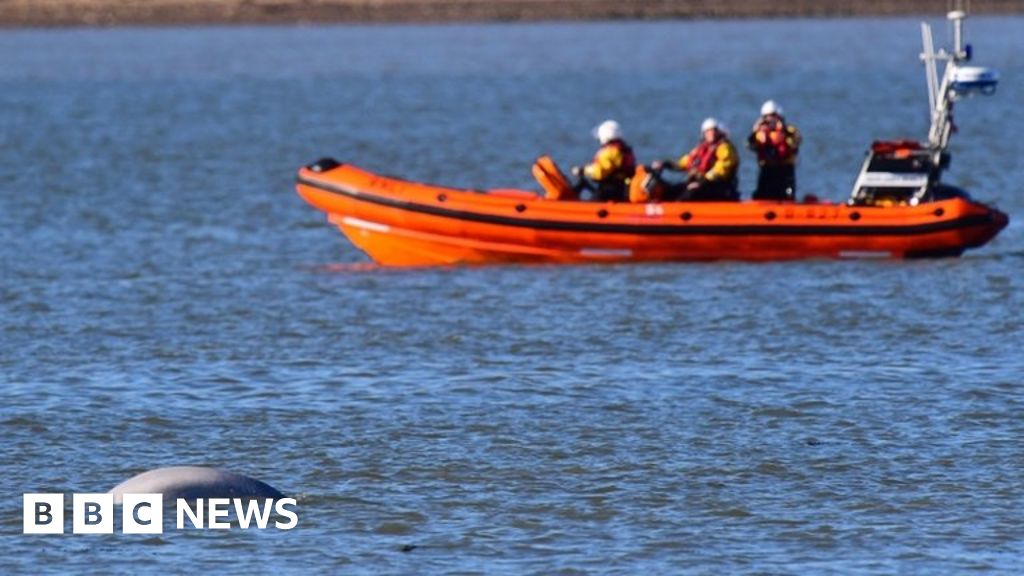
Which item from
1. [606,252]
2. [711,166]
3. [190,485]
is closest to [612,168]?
[606,252]

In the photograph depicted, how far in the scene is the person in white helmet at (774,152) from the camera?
21172 mm

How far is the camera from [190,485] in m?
12.1

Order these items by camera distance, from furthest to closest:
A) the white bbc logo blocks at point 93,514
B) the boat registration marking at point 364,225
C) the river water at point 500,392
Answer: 1. the boat registration marking at point 364,225
2. the white bbc logo blocks at point 93,514
3. the river water at point 500,392

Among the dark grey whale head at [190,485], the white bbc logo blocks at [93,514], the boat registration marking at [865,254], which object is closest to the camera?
the white bbc logo blocks at [93,514]

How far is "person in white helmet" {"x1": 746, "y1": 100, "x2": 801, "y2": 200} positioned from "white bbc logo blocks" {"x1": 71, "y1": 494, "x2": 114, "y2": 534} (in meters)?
9.96

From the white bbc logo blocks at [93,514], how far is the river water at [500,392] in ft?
0.86

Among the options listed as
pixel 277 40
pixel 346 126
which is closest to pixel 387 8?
pixel 277 40

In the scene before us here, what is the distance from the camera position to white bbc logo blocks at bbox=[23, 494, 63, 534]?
11883mm

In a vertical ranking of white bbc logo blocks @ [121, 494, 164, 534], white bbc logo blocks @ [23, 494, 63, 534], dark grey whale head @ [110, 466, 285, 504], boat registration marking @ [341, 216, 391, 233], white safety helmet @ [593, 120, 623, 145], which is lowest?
white bbc logo blocks @ [23, 494, 63, 534]

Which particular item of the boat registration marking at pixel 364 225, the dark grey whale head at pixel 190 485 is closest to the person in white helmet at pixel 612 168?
the boat registration marking at pixel 364 225

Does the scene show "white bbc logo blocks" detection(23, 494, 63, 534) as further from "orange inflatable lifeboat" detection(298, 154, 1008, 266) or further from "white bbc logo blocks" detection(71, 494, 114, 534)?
"orange inflatable lifeboat" detection(298, 154, 1008, 266)

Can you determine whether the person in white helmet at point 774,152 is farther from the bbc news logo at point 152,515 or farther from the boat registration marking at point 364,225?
the bbc news logo at point 152,515

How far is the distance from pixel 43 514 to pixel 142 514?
0.59m

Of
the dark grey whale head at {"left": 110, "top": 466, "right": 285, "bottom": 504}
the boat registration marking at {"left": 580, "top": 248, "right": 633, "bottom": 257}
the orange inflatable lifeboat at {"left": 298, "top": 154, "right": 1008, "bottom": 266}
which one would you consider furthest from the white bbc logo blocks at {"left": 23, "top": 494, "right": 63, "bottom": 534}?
the boat registration marking at {"left": 580, "top": 248, "right": 633, "bottom": 257}
